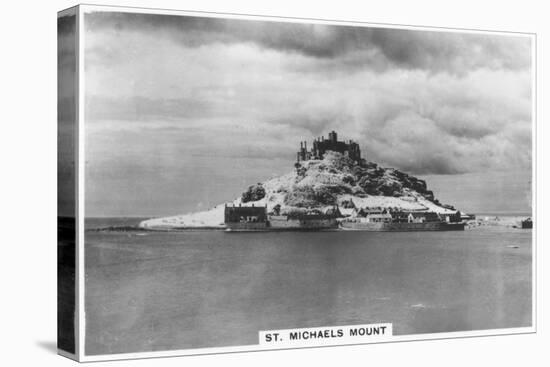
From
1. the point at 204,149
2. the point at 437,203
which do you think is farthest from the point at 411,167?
the point at 204,149

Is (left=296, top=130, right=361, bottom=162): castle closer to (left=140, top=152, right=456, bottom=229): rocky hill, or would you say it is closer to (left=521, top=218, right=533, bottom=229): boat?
(left=140, top=152, right=456, bottom=229): rocky hill

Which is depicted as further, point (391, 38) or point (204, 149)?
point (391, 38)

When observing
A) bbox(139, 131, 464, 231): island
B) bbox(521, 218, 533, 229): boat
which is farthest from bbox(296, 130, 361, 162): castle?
bbox(521, 218, 533, 229): boat

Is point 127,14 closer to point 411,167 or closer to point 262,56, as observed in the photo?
point 262,56

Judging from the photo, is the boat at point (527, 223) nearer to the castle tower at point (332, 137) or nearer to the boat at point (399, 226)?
the boat at point (399, 226)

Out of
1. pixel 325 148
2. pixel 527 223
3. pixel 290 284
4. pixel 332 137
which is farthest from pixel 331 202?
pixel 527 223

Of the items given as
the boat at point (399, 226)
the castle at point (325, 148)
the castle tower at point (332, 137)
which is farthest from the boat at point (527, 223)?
the castle tower at point (332, 137)
